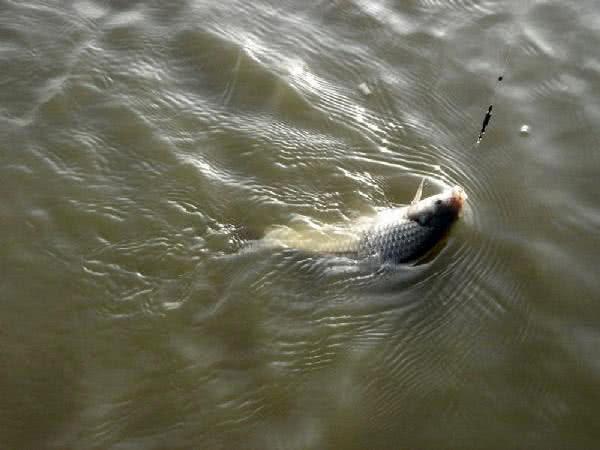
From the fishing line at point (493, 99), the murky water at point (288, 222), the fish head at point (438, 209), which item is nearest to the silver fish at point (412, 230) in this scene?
the fish head at point (438, 209)

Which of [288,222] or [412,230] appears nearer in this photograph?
[412,230]

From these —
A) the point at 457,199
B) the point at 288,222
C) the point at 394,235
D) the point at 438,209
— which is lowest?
the point at 288,222

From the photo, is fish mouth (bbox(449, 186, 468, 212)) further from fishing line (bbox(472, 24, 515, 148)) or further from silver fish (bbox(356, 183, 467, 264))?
fishing line (bbox(472, 24, 515, 148))

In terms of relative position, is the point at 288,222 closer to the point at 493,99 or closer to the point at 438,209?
the point at 438,209

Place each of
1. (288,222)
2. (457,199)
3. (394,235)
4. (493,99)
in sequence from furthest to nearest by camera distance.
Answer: (493,99)
(288,222)
(457,199)
(394,235)

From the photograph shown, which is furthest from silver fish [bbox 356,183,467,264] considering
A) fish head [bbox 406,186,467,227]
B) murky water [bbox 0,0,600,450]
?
murky water [bbox 0,0,600,450]

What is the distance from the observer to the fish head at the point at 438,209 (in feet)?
15.5

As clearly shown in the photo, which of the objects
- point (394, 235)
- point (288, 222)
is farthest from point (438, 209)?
point (288, 222)

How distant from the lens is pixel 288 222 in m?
4.91

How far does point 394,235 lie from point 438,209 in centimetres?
45

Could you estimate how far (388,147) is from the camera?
5.50 meters

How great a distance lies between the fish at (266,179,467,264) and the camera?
15.3 feet

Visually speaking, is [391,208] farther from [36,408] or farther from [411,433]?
[36,408]

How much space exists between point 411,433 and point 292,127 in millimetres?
3029
